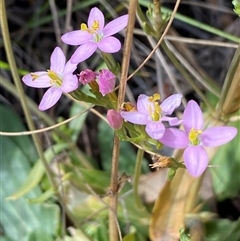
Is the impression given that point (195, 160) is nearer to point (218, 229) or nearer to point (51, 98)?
point (51, 98)

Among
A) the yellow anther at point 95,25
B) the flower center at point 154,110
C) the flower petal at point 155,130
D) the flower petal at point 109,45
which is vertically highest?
the yellow anther at point 95,25

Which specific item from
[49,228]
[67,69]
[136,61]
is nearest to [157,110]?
[67,69]

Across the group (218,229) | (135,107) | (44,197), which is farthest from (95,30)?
(218,229)

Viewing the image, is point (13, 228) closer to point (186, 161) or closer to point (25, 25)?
point (25, 25)

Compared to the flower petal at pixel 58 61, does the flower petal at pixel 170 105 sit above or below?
below

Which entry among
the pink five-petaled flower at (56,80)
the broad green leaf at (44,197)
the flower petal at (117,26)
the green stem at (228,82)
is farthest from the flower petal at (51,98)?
the broad green leaf at (44,197)

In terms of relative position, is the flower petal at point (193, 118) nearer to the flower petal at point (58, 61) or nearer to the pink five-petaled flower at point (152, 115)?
the pink five-petaled flower at point (152, 115)
